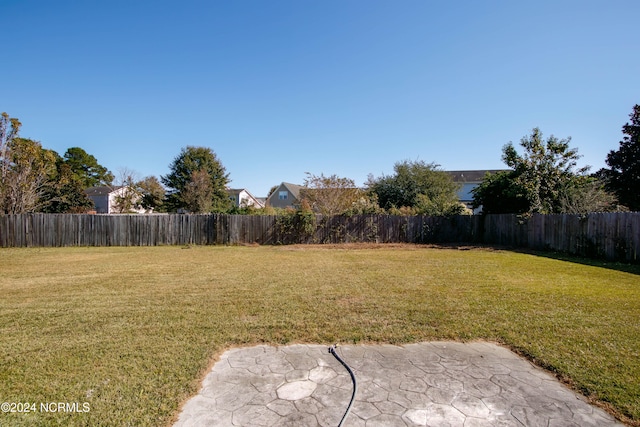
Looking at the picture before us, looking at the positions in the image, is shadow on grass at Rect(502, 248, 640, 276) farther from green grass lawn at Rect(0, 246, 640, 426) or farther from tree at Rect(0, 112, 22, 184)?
tree at Rect(0, 112, 22, 184)

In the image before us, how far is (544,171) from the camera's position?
46.9 feet

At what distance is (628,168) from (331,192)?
1934cm

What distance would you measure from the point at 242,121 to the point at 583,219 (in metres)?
15.2

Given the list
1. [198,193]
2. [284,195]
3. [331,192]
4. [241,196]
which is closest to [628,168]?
[331,192]

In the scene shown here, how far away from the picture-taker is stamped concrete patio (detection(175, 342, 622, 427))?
2178 millimetres

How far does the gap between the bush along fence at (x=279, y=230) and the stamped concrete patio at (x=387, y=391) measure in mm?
11452

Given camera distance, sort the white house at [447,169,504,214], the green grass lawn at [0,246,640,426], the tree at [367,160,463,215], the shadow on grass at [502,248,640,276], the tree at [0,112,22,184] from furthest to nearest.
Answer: the white house at [447,169,504,214] → the tree at [367,160,463,215] → the tree at [0,112,22,184] → the shadow on grass at [502,248,640,276] → the green grass lawn at [0,246,640,426]

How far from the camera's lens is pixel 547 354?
3.16 meters

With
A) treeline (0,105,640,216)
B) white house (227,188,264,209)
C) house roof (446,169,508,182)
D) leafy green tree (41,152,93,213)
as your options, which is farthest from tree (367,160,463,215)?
white house (227,188,264,209)

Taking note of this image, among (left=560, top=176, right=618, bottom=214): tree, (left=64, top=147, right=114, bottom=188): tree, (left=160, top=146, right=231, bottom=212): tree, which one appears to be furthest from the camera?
(left=64, top=147, right=114, bottom=188): tree

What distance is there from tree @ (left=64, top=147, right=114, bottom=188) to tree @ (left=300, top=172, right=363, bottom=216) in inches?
1545

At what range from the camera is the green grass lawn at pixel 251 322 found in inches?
99.5

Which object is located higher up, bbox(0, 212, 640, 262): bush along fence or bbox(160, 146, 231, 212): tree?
bbox(160, 146, 231, 212): tree

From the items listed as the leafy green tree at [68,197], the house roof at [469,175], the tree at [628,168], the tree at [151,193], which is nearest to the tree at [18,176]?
the leafy green tree at [68,197]
